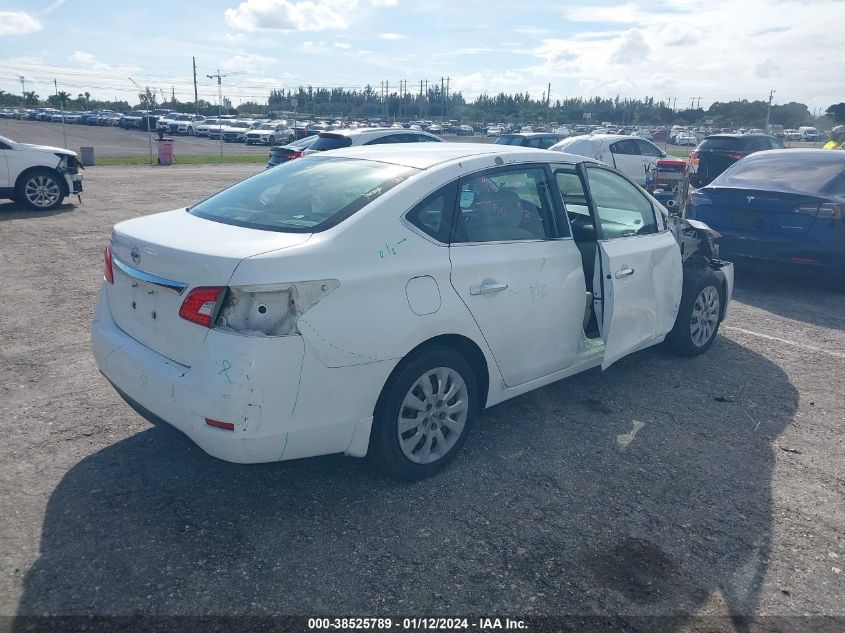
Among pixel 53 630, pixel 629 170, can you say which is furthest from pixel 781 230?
pixel 629 170

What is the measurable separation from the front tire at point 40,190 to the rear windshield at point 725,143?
47.8 feet

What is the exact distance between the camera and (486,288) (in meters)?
3.74

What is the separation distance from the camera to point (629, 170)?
659 inches

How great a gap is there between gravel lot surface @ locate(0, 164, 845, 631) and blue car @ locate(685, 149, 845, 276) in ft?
9.22

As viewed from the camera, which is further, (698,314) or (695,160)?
(695,160)

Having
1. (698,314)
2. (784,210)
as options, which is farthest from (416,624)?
(784,210)

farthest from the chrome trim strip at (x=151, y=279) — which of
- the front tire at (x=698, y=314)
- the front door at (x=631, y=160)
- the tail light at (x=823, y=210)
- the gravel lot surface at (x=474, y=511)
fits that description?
the front door at (x=631, y=160)

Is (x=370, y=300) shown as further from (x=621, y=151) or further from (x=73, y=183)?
(x=621, y=151)

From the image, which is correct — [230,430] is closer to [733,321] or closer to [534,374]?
[534,374]

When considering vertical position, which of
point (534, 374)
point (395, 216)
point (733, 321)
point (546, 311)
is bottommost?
point (733, 321)

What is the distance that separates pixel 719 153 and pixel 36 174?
15.0m

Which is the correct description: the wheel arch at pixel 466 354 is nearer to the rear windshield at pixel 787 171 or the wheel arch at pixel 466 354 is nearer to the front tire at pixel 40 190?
the rear windshield at pixel 787 171

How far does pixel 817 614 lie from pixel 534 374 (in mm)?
1882

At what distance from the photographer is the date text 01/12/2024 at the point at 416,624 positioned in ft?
8.78
